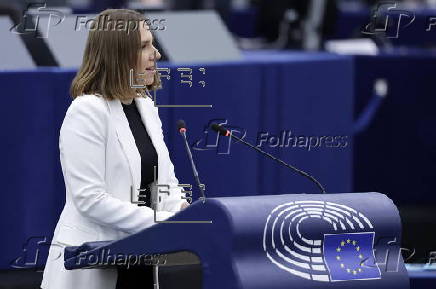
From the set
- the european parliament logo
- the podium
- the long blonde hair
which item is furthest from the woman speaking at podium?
the european parliament logo

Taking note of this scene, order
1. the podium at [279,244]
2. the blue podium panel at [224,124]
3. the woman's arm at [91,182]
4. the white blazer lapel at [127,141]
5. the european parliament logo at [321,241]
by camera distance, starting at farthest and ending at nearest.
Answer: the blue podium panel at [224,124], the white blazer lapel at [127,141], the woman's arm at [91,182], the european parliament logo at [321,241], the podium at [279,244]

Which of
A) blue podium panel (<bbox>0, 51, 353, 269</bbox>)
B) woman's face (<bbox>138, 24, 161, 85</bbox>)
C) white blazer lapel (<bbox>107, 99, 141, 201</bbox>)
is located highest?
woman's face (<bbox>138, 24, 161, 85</bbox>)

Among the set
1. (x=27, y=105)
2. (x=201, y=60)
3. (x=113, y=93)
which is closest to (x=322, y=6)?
(x=201, y=60)

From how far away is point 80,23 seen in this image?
26.7 feet

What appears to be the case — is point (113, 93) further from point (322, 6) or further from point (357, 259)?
point (322, 6)

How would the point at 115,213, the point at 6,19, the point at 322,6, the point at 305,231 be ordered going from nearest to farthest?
the point at 305,231, the point at 115,213, the point at 6,19, the point at 322,6

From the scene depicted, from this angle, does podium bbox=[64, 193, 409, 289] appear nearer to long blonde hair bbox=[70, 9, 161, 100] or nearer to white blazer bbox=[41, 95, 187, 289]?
white blazer bbox=[41, 95, 187, 289]

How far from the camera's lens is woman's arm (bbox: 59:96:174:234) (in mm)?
5480

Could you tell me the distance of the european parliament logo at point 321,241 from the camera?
503cm

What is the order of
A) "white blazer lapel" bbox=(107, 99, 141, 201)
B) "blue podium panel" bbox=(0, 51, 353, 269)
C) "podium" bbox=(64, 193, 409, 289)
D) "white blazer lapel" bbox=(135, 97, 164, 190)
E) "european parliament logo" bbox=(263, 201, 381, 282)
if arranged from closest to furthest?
"podium" bbox=(64, 193, 409, 289) < "european parliament logo" bbox=(263, 201, 381, 282) < "white blazer lapel" bbox=(107, 99, 141, 201) < "white blazer lapel" bbox=(135, 97, 164, 190) < "blue podium panel" bbox=(0, 51, 353, 269)

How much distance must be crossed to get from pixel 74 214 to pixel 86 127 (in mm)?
340

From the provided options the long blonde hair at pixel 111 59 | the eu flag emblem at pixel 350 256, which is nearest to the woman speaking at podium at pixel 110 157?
the long blonde hair at pixel 111 59

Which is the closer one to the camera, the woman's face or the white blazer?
the white blazer

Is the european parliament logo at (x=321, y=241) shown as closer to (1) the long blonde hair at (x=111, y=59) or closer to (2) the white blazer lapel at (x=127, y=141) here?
(2) the white blazer lapel at (x=127, y=141)
